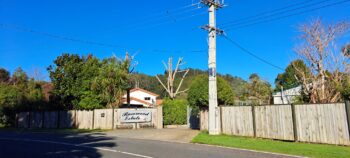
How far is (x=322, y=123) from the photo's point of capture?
1219 cm

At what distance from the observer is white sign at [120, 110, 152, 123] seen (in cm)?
2441

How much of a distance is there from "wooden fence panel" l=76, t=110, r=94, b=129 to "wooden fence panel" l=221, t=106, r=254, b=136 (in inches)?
541

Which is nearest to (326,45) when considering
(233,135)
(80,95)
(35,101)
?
(233,135)

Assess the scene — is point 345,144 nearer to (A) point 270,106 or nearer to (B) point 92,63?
(A) point 270,106

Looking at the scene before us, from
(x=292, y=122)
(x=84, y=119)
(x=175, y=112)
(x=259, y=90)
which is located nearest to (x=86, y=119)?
(x=84, y=119)

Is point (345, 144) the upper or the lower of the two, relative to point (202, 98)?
lower

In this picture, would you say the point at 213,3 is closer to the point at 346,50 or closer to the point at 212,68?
the point at 212,68

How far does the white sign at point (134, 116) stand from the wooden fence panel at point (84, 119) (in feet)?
11.4

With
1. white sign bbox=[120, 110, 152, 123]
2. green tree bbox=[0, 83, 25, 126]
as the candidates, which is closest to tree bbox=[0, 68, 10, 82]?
green tree bbox=[0, 83, 25, 126]

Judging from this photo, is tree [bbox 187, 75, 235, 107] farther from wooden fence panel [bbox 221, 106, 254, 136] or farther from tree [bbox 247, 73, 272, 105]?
tree [bbox 247, 73, 272, 105]

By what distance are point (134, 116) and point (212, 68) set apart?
32.5ft

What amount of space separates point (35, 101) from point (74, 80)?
927 cm

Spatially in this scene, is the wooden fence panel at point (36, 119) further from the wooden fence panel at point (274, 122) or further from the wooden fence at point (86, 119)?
the wooden fence panel at point (274, 122)

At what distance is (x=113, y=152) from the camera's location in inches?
419
